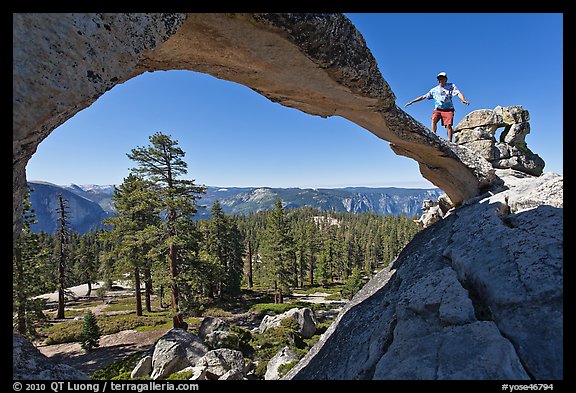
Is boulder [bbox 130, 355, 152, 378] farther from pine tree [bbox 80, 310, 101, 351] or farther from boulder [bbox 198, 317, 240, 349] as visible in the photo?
pine tree [bbox 80, 310, 101, 351]

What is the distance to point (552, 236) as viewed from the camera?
494 cm

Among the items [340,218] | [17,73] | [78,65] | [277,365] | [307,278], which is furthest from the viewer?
[340,218]

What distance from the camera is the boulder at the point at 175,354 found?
53.5 feet

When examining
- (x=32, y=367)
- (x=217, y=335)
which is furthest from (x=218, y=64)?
(x=217, y=335)

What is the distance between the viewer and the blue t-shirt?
974 centimetres

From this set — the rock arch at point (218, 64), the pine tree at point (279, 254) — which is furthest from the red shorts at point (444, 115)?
the pine tree at point (279, 254)

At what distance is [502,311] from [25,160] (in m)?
7.54

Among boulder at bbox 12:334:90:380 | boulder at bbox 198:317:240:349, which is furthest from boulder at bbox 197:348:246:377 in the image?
boulder at bbox 12:334:90:380

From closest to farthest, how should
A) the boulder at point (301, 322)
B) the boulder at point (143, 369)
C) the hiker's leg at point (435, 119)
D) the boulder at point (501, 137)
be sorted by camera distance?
the hiker's leg at point (435, 119)
the boulder at point (501, 137)
the boulder at point (143, 369)
the boulder at point (301, 322)

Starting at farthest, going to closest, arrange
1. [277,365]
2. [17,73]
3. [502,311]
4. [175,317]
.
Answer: [175,317]
[277,365]
[502,311]
[17,73]

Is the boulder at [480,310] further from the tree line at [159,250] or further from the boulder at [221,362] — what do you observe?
the tree line at [159,250]

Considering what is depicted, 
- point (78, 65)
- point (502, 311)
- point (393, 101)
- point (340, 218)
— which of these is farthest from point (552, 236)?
point (340, 218)

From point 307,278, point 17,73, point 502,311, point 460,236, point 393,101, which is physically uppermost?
point 393,101
